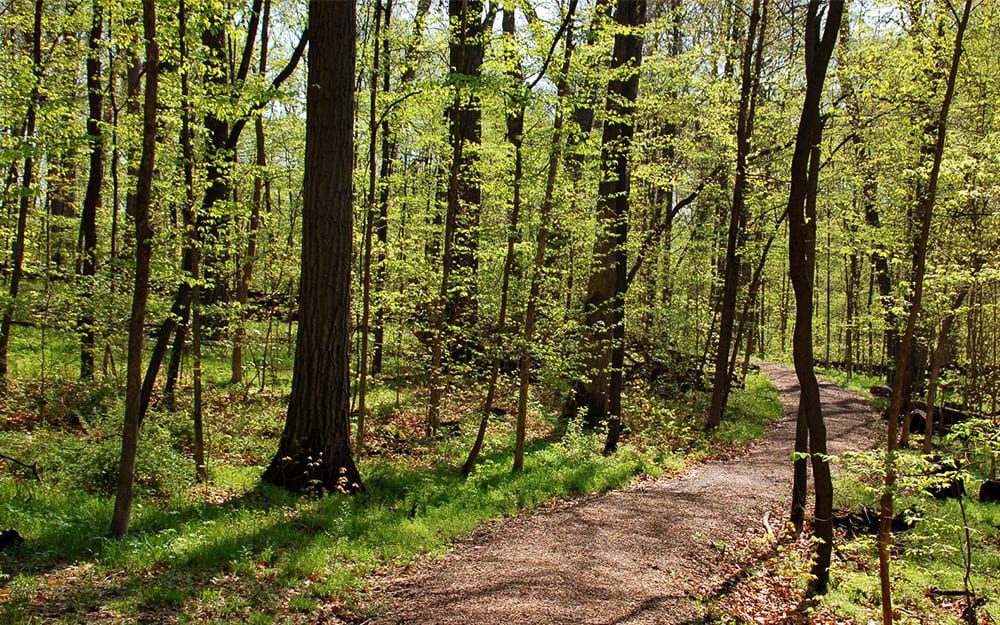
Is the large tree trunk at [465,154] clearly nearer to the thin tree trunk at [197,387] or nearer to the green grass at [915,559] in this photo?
the thin tree trunk at [197,387]

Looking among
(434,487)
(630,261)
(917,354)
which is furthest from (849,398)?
(434,487)

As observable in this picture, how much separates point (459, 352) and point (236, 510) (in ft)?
28.8

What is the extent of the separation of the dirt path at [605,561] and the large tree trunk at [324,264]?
2.18m

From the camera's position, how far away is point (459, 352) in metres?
14.5

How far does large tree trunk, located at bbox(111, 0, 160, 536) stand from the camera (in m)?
4.61

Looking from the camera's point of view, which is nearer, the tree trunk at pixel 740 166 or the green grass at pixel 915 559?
the green grass at pixel 915 559

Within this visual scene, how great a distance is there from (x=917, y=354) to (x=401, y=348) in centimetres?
1694

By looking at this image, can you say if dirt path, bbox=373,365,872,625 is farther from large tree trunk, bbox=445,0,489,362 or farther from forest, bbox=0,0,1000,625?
large tree trunk, bbox=445,0,489,362

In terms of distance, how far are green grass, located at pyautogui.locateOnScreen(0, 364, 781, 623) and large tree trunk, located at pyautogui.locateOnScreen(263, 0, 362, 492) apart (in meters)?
0.46

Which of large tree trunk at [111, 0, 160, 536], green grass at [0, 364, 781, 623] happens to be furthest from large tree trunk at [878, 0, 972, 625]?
large tree trunk at [111, 0, 160, 536]

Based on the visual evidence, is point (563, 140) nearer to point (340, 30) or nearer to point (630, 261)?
point (340, 30)

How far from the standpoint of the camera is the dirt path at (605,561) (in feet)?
15.5

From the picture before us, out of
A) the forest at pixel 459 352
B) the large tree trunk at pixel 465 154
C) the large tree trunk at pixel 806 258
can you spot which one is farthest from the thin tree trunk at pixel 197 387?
the large tree trunk at pixel 806 258

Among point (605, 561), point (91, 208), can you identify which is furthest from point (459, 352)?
point (605, 561)
